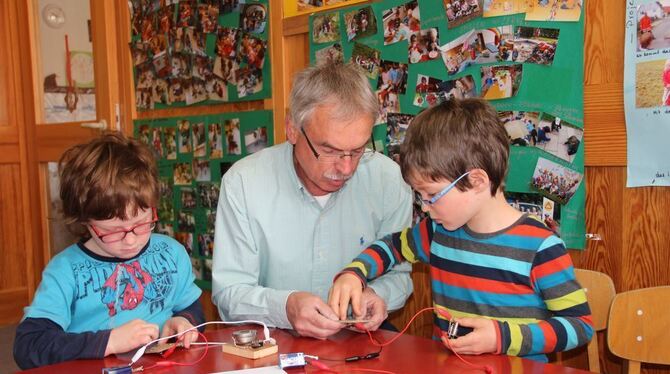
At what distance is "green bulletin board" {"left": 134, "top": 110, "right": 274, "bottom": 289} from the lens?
116 inches

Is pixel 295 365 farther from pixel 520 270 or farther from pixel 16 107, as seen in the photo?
pixel 16 107

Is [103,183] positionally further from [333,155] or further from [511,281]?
[511,281]

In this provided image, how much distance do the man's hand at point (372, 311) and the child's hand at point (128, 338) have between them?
0.43 meters

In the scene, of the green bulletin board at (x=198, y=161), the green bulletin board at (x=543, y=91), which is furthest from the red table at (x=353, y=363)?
the green bulletin board at (x=198, y=161)

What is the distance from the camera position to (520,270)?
4.37 ft

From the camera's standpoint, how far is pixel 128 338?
1.29 m

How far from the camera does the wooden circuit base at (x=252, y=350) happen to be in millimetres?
1236

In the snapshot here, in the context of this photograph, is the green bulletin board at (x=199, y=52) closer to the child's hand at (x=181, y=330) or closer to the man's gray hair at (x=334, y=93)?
the man's gray hair at (x=334, y=93)

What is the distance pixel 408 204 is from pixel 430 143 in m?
0.55

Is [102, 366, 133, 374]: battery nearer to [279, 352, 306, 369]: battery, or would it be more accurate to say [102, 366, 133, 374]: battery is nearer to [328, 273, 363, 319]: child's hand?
[279, 352, 306, 369]: battery

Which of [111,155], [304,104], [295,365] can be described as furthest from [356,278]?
[111,155]

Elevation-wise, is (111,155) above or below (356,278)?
above

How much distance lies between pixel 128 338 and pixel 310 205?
2.25ft

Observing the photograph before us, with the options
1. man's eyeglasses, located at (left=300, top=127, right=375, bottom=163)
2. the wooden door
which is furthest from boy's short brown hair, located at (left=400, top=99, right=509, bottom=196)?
the wooden door
